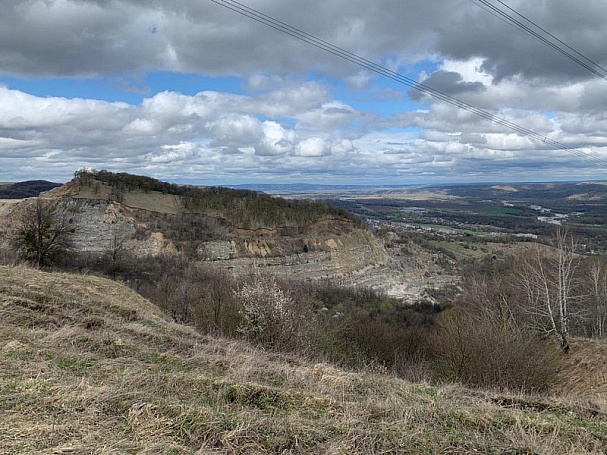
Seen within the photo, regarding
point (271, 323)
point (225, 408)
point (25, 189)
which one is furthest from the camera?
point (25, 189)

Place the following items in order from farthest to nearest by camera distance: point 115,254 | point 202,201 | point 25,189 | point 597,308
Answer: point 25,189, point 202,201, point 115,254, point 597,308

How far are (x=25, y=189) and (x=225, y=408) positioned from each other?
114 meters

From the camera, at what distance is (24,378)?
5801mm

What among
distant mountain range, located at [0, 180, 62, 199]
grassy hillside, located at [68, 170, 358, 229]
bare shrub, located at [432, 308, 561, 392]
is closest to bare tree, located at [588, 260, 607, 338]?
bare shrub, located at [432, 308, 561, 392]

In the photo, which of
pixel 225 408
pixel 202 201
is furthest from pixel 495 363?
pixel 202 201

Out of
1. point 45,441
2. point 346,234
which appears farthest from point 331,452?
point 346,234

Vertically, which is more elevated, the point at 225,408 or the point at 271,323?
the point at 225,408

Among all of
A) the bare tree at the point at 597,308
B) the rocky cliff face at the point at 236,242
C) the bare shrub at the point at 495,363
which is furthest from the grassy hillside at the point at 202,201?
the bare shrub at the point at 495,363

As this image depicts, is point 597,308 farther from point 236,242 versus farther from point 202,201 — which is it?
point 202,201

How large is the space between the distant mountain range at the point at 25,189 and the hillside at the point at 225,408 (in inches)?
3464

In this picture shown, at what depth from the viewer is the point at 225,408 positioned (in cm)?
559

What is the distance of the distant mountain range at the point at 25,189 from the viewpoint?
3384 inches

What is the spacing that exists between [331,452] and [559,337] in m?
19.8

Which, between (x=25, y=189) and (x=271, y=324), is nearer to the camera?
(x=271, y=324)
